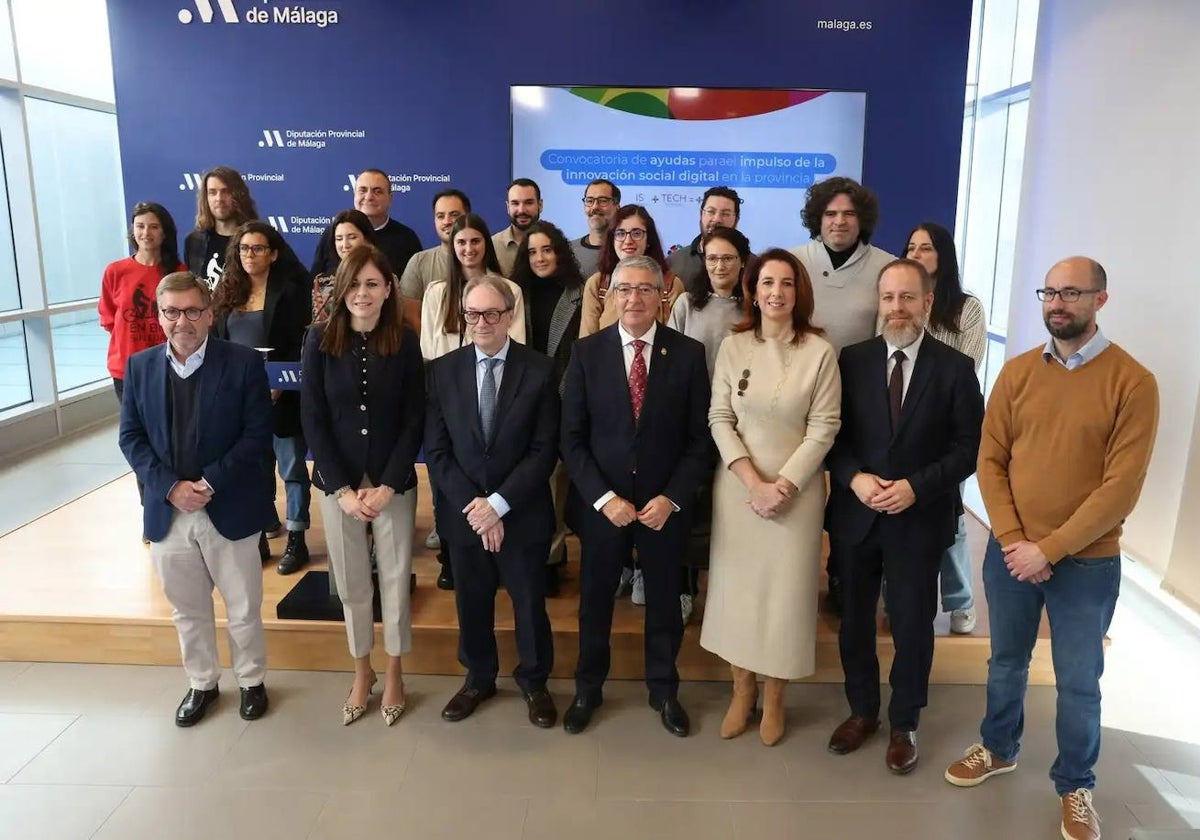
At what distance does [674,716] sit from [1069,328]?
1979mm

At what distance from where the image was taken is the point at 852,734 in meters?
3.19

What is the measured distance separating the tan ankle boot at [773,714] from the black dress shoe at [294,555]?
2431 millimetres

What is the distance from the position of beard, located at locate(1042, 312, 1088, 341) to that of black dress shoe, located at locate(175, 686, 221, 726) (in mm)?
3386

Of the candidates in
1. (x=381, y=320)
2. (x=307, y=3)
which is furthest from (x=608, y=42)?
(x=381, y=320)

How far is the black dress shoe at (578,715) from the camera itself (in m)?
3.29

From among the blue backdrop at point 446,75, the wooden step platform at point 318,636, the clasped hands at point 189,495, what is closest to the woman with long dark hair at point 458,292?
the clasped hands at point 189,495

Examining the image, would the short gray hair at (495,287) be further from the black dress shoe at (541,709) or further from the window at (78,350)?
the window at (78,350)

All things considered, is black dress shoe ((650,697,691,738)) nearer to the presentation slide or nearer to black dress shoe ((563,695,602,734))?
black dress shoe ((563,695,602,734))

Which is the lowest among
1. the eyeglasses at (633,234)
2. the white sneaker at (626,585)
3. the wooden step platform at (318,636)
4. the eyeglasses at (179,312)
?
the wooden step platform at (318,636)

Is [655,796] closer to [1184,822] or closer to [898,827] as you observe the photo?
[898,827]

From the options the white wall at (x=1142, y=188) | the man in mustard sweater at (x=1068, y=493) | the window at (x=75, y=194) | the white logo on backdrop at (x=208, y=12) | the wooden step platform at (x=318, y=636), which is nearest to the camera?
the man in mustard sweater at (x=1068, y=493)

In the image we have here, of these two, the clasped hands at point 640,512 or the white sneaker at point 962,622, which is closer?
the clasped hands at point 640,512

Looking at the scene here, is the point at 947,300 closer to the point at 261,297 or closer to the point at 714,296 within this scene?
the point at 714,296

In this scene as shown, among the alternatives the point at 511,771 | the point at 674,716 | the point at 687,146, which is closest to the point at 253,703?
the point at 511,771
